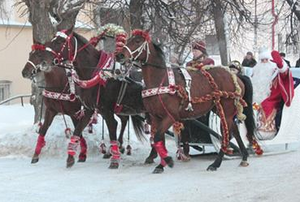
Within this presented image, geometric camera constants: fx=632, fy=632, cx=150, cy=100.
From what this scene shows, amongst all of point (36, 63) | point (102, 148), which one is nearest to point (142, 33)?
point (36, 63)

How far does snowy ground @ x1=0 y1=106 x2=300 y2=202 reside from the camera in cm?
774

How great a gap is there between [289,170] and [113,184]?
105 inches

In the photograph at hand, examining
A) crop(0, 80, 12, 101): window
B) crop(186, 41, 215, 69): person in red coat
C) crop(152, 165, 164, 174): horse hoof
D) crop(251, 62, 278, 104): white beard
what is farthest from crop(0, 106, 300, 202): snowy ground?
crop(0, 80, 12, 101): window

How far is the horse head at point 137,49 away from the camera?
30.1 feet

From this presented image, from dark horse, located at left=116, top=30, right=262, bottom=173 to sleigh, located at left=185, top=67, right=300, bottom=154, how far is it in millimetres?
600

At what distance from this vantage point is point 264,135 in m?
11.5

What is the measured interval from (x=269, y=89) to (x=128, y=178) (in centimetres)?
370

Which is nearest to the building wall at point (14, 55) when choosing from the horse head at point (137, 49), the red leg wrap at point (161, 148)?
the horse head at point (137, 49)

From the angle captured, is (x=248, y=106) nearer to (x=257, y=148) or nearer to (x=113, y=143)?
(x=257, y=148)

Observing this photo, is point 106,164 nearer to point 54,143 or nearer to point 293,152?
point 54,143

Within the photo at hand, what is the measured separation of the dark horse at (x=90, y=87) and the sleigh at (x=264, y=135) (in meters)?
1.23


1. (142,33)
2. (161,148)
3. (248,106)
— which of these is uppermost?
(142,33)

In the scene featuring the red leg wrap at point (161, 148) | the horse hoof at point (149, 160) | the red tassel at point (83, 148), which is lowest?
the horse hoof at point (149, 160)

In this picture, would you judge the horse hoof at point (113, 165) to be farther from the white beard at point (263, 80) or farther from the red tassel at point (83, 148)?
the white beard at point (263, 80)
